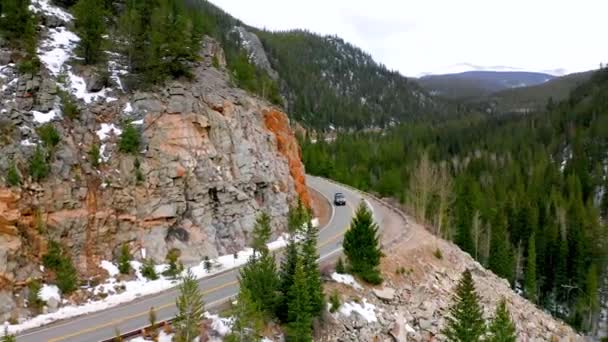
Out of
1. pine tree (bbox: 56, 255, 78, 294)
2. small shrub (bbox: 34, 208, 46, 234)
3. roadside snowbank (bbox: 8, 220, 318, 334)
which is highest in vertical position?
small shrub (bbox: 34, 208, 46, 234)

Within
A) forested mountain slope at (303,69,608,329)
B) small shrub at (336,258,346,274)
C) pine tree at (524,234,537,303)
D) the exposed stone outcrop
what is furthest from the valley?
the exposed stone outcrop

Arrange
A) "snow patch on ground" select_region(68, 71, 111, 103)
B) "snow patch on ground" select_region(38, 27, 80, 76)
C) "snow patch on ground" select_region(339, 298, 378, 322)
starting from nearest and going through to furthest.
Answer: "snow patch on ground" select_region(339, 298, 378, 322), "snow patch on ground" select_region(68, 71, 111, 103), "snow patch on ground" select_region(38, 27, 80, 76)

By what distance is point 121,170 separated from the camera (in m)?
24.8

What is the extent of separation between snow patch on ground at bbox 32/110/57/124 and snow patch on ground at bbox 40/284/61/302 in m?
8.63

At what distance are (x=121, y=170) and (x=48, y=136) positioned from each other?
3790mm

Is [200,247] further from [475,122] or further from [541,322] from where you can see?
[475,122]

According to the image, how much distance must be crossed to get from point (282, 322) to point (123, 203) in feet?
34.8

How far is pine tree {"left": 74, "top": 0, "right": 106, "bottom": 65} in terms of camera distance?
27711 millimetres

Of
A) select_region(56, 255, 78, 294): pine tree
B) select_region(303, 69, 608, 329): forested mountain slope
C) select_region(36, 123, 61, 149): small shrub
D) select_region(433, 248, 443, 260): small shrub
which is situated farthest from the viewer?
select_region(303, 69, 608, 329): forested mountain slope

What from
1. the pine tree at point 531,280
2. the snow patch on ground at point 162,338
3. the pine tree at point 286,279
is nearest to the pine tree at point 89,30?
the pine tree at point 286,279

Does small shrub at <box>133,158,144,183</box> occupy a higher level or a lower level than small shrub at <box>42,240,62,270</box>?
higher

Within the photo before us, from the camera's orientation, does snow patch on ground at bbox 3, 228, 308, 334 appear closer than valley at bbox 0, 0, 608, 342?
Yes

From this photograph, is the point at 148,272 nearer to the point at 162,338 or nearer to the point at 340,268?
the point at 162,338

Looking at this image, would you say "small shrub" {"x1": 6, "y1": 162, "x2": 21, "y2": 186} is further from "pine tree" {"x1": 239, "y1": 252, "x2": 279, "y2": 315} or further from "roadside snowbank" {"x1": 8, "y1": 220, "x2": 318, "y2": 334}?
"pine tree" {"x1": 239, "y1": 252, "x2": 279, "y2": 315}
